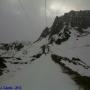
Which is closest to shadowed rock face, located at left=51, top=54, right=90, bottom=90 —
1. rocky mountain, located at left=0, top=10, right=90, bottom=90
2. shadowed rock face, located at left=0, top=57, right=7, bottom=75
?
rocky mountain, located at left=0, top=10, right=90, bottom=90

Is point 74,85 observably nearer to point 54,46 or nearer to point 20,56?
point 54,46

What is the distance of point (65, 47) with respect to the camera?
2834 mm

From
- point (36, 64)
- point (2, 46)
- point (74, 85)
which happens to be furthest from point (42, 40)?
point (74, 85)

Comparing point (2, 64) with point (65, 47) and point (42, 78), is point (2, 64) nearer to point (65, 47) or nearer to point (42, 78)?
point (42, 78)

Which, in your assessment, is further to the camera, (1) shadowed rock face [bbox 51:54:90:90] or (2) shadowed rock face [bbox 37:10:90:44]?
(2) shadowed rock face [bbox 37:10:90:44]

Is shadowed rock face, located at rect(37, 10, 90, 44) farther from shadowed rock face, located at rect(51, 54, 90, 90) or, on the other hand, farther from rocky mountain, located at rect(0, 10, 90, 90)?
shadowed rock face, located at rect(51, 54, 90, 90)

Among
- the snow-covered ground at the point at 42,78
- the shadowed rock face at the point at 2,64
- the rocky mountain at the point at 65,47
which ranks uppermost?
the rocky mountain at the point at 65,47

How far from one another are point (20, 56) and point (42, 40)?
1.20 feet

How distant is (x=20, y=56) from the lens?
9.15 ft

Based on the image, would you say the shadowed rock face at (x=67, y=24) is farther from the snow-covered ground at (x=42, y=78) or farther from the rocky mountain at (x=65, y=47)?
the snow-covered ground at (x=42, y=78)

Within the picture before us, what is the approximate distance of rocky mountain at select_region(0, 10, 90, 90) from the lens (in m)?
2.75

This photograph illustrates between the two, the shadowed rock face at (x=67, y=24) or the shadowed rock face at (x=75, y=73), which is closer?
the shadowed rock face at (x=75, y=73)

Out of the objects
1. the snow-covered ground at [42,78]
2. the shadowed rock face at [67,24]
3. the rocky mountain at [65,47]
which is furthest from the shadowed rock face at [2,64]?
the shadowed rock face at [67,24]

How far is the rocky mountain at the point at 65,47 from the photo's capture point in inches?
108
